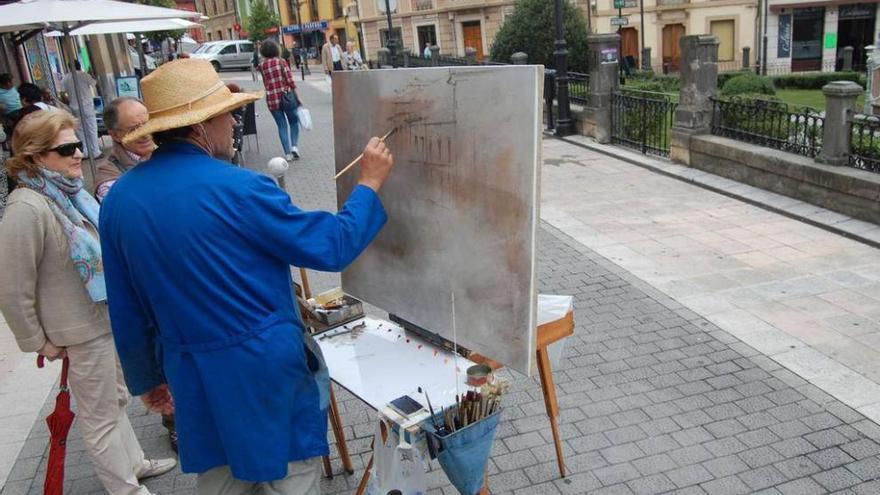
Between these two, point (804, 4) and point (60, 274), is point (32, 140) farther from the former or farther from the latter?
point (804, 4)

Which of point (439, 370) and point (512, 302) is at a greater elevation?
point (512, 302)

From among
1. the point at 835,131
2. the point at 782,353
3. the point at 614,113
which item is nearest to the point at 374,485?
the point at 782,353

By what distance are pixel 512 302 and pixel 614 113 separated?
30.9 ft

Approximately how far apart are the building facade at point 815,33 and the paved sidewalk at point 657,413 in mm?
29199

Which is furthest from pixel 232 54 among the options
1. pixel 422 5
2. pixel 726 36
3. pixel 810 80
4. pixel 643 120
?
pixel 643 120

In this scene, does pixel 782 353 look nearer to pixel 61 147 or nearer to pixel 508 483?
pixel 508 483

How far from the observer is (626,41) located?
36.5 m

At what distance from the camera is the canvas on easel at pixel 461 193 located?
2145mm

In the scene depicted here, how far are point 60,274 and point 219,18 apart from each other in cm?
6675

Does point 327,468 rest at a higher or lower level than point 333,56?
lower

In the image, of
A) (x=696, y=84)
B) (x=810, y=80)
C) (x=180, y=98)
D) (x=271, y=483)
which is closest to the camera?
(x=180, y=98)

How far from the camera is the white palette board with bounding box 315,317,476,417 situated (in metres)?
2.58

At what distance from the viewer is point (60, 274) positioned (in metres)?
2.94

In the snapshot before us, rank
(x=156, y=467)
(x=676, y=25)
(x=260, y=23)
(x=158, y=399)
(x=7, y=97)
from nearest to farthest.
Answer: (x=158, y=399) → (x=156, y=467) → (x=7, y=97) → (x=676, y=25) → (x=260, y=23)
